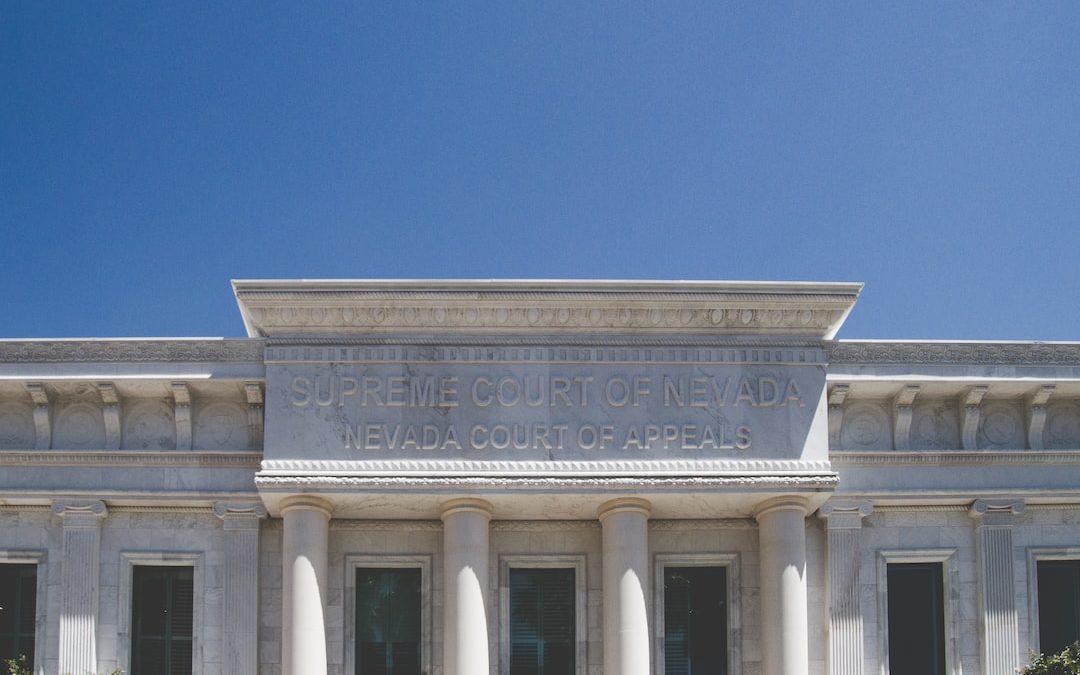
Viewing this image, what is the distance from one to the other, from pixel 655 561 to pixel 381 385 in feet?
21.0

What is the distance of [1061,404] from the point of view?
27.0 metres

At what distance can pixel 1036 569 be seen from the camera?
87.2ft

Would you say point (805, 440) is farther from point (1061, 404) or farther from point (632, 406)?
point (1061, 404)

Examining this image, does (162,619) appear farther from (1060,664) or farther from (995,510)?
(1060,664)

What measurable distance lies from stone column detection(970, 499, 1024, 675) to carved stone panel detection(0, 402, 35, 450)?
18.6 metres

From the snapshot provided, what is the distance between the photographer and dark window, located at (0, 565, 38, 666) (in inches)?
1012

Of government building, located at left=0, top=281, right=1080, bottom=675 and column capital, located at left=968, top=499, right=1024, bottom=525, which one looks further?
column capital, located at left=968, top=499, right=1024, bottom=525

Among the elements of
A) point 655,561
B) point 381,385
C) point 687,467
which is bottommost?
point 655,561

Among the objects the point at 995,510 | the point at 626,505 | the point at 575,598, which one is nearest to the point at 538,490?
the point at 626,505

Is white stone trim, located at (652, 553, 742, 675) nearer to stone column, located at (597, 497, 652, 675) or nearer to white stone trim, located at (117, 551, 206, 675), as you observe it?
stone column, located at (597, 497, 652, 675)

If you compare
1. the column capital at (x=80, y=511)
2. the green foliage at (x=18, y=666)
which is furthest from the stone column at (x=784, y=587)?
the green foliage at (x=18, y=666)

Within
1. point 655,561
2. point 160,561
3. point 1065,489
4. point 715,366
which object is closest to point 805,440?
point 715,366

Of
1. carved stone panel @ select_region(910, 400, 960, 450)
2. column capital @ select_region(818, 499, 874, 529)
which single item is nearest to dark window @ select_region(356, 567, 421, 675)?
column capital @ select_region(818, 499, 874, 529)

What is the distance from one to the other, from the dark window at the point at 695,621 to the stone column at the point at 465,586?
3.82 m
